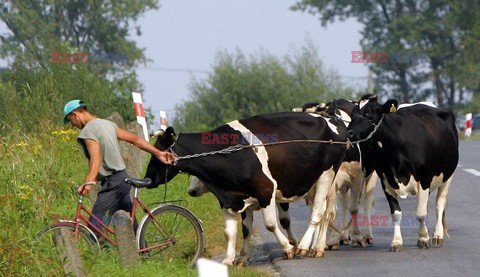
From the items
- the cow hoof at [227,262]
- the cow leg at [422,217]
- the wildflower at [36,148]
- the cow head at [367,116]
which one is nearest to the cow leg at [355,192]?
the cow head at [367,116]

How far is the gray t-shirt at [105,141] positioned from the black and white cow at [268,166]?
2.69 ft

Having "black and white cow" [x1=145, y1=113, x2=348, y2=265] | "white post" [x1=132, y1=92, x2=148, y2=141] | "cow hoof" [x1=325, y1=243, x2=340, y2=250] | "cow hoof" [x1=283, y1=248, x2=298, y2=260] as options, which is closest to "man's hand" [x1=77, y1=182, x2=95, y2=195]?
"black and white cow" [x1=145, y1=113, x2=348, y2=265]

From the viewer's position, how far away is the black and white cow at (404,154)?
15414 millimetres

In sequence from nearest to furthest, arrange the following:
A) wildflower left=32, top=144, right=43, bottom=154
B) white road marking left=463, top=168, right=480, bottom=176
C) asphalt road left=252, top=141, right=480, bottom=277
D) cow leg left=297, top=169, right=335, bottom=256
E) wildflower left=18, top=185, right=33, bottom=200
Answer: asphalt road left=252, top=141, right=480, bottom=277 → cow leg left=297, top=169, right=335, bottom=256 → wildflower left=18, top=185, right=33, bottom=200 → wildflower left=32, top=144, right=43, bottom=154 → white road marking left=463, top=168, right=480, bottom=176

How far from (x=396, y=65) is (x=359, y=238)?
66267 mm

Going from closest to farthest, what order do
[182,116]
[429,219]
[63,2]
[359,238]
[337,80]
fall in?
1. [359,238]
2. [429,219]
3. [182,116]
4. [337,80]
5. [63,2]

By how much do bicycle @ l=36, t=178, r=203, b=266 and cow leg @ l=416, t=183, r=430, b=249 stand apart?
3.10 metres

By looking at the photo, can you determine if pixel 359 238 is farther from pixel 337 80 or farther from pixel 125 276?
pixel 337 80

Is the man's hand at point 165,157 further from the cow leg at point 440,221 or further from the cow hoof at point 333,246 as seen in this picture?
the cow leg at point 440,221

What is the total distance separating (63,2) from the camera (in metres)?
77.4

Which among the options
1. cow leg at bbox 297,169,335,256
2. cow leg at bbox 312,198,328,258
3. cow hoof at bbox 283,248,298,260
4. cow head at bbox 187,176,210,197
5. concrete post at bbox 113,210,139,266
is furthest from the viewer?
cow leg at bbox 312,198,328,258

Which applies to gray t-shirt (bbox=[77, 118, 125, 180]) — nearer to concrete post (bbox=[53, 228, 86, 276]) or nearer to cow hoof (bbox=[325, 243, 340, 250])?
concrete post (bbox=[53, 228, 86, 276])

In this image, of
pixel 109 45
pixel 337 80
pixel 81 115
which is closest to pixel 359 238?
pixel 81 115

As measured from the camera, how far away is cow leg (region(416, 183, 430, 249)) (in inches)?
594
